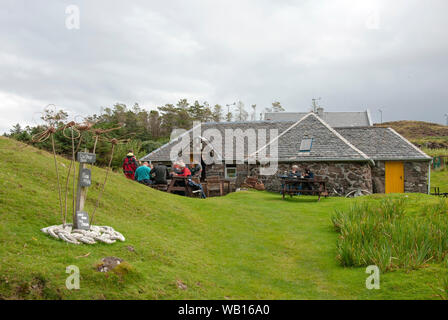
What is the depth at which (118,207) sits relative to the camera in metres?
9.52

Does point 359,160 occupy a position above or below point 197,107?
below

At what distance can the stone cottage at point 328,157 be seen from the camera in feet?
64.6

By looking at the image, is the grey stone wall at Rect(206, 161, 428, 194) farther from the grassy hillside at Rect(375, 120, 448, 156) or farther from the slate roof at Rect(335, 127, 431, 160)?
the grassy hillside at Rect(375, 120, 448, 156)

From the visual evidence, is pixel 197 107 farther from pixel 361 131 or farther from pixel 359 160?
pixel 359 160

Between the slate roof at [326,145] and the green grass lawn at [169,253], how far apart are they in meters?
8.87

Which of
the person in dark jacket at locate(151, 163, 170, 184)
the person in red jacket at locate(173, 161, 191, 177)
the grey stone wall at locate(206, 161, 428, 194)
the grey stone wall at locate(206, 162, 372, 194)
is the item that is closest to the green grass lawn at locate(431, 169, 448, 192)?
the grey stone wall at locate(206, 161, 428, 194)

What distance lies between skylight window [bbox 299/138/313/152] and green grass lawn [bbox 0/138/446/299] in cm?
968

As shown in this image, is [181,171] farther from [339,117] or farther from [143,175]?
[339,117]

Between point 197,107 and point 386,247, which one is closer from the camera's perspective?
point 386,247

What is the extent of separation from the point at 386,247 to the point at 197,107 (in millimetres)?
57373

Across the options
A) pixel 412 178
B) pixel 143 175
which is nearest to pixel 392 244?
pixel 143 175

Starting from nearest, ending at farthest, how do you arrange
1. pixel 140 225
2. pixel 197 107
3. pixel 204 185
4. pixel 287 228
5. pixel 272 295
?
pixel 272 295, pixel 140 225, pixel 287 228, pixel 204 185, pixel 197 107
